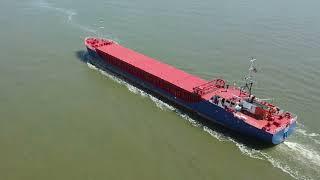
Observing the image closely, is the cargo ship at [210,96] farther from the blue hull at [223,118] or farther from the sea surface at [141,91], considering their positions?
the sea surface at [141,91]

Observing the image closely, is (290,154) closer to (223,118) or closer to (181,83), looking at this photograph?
(223,118)

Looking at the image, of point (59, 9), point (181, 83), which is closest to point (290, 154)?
point (181, 83)

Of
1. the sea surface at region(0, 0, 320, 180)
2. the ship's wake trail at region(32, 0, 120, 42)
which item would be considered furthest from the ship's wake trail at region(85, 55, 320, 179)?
the ship's wake trail at region(32, 0, 120, 42)

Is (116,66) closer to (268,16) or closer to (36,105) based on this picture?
(36,105)

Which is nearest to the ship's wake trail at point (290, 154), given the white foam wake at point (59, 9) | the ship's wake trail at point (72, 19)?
the ship's wake trail at point (72, 19)

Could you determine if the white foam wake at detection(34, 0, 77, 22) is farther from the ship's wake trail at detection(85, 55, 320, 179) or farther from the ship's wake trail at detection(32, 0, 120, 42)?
the ship's wake trail at detection(85, 55, 320, 179)

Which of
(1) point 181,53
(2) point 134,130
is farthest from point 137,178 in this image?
(1) point 181,53
